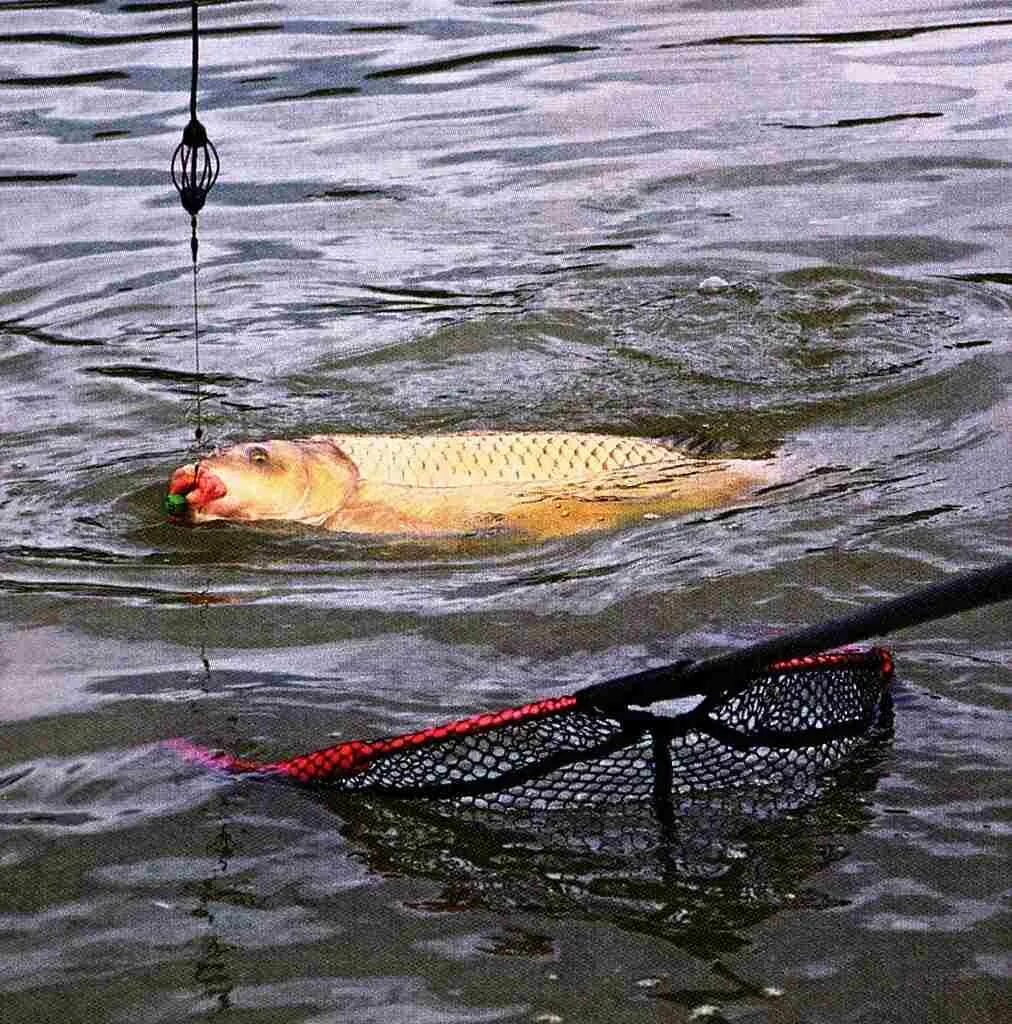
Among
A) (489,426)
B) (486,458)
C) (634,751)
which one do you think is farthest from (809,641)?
(489,426)

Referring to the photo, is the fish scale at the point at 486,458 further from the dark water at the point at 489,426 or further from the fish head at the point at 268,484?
the dark water at the point at 489,426

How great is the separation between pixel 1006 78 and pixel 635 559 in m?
8.41

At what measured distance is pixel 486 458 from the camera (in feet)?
19.8

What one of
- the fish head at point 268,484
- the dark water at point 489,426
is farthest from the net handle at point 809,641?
the fish head at point 268,484

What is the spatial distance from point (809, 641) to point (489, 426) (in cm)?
402

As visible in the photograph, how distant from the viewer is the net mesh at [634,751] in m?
3.84

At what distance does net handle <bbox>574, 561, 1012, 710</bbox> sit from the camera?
10.4 feet

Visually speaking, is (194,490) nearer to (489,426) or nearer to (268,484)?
(268,484)

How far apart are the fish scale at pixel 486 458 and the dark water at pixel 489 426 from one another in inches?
9.7

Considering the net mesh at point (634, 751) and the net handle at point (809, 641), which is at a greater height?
the net handle at point (809, 641)

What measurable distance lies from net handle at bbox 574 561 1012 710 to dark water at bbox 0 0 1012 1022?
36 cm

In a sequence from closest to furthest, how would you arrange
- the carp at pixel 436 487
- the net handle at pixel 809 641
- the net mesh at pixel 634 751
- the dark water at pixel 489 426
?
the net handle at pixel 809 641 → the dark water at pixel 489 426 → the net mesh at pixel 634 751 → the carp at pixel 436 487

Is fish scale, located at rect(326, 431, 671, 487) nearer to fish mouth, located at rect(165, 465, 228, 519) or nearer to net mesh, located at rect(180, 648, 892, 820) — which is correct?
fish mouth, located at rect(165, 465, 228, 519)

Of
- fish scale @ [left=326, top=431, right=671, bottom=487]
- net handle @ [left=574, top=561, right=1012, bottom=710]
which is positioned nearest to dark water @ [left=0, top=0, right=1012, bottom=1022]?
fish scale @ [left=326, top=431, right=671, bottom=487]
